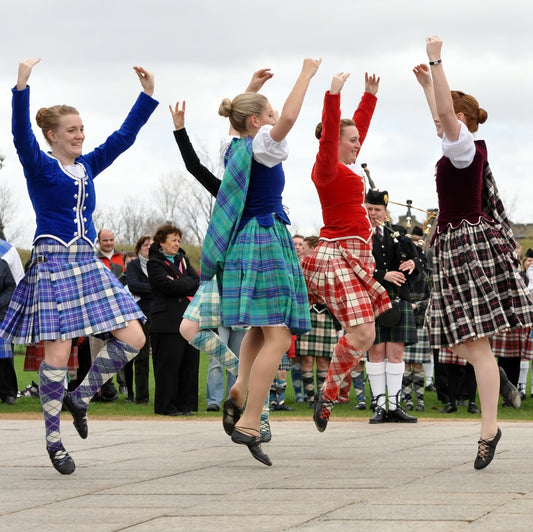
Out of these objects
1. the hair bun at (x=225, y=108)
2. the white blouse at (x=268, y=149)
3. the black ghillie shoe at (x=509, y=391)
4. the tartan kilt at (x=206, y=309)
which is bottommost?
the black ghillie shoe at (x=509, y=391)

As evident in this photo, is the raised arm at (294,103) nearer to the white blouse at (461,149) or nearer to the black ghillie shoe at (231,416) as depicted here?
the white blouse at (461,149)

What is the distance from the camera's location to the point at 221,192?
→ 19.2ft

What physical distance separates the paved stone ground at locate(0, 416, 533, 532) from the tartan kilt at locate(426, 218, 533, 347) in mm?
758

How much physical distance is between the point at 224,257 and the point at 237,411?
94 cm

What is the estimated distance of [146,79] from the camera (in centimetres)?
653

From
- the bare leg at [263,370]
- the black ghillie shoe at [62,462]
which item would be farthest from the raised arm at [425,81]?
the black ghillie shoe at [62,462]

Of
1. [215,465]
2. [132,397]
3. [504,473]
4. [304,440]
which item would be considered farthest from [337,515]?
[132,397]

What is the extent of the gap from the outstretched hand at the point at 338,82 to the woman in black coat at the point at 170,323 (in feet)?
16.9

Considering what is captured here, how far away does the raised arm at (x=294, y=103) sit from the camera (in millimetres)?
5527

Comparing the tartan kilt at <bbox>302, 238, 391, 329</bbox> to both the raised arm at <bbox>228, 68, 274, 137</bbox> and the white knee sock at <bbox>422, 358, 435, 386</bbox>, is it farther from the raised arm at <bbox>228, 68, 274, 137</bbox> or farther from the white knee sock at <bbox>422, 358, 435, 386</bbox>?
the white knee sock at <bbox>422, 358, 435, 386</bbox>

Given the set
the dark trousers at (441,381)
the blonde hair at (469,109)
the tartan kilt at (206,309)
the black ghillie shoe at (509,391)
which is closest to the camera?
the blonde hair at (469,109)

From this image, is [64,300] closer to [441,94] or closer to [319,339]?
[441,94]

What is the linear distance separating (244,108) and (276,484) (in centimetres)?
232

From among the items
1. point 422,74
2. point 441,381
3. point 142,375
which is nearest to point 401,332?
point 441,381
